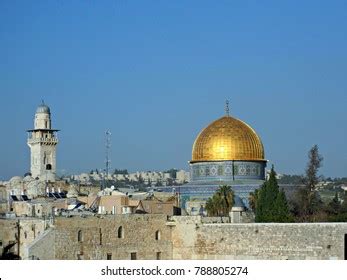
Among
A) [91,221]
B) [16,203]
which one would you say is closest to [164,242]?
[91,221]

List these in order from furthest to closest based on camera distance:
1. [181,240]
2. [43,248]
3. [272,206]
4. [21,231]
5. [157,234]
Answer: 1. [272,206]
2. [181,240]
3. [157,234]
4. [21,231]
5. [43,248]

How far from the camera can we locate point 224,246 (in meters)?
20.0

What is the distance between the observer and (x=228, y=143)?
106ft

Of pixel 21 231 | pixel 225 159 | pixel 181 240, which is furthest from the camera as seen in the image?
pixel 225 159

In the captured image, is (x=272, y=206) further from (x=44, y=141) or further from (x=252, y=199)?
(x=44, y=141)

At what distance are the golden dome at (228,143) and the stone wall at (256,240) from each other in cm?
A: 1163

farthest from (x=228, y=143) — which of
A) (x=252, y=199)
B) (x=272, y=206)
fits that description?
(x=272, y=206)

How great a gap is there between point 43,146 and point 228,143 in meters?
13.4

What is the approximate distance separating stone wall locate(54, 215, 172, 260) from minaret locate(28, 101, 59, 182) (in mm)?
21795

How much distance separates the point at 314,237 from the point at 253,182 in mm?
12810

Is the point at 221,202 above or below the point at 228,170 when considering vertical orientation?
below

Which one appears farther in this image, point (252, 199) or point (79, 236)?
point (252, 199)

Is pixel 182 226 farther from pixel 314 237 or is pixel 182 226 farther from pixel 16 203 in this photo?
pixel 16 203

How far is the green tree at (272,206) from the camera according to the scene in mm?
23141
